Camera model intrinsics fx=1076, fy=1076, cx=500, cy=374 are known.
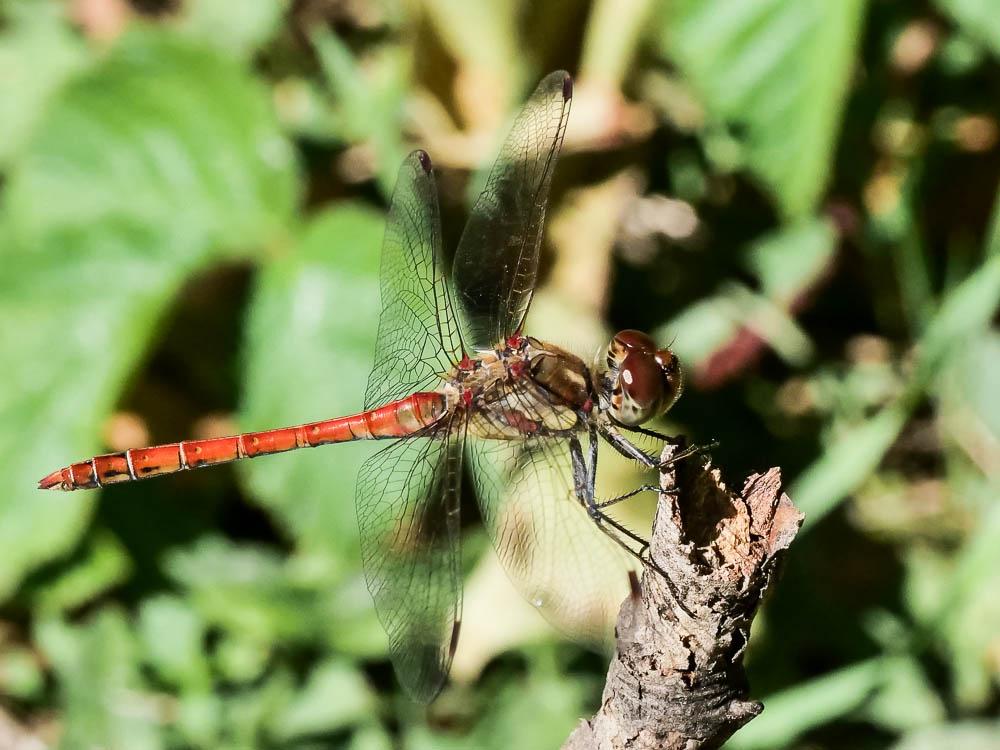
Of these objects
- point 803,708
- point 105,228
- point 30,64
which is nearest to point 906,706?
point 803,708

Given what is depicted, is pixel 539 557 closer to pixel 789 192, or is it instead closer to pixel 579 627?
pixel 579 627

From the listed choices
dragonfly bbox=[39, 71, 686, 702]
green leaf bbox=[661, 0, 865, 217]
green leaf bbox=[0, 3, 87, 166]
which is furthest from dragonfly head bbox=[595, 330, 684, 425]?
green leaf bbox=[0, 3, 87, 166]

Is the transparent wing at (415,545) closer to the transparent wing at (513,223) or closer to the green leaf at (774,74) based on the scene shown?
the transparent wing at (513,223)

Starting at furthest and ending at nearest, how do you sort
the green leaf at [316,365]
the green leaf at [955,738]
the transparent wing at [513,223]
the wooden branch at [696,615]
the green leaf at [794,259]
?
the green leaf at [794,259], the green leaf at [316,365], the green leaf at [955,738], the transparent wing at [513,223], the wooden branch at [696,615]

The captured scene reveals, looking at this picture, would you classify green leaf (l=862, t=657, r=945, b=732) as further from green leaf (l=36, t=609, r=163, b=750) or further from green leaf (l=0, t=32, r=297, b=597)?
green leaf (l=0, t=32, r=297, b=597)

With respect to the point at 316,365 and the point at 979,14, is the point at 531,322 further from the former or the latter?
the point at 979,14

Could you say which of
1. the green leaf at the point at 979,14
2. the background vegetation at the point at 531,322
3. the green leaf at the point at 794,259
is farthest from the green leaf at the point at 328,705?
the green leaf at the point at 979,14

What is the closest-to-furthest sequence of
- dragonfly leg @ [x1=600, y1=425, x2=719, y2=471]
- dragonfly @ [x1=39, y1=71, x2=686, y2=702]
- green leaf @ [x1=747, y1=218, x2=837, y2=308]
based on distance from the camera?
dragonfly leg @ [x1=600, y1=425, x2=719, y2=471] < dragonfly @ [x1=39, y1=71, x2=686, y2=702] < green leaf @ [x1=747, y1=218, x2=837, y2=308]
